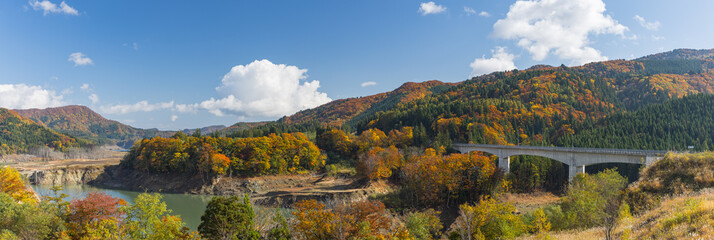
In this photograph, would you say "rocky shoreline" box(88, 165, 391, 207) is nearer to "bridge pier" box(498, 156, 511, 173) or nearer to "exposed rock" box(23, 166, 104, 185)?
"exposed rock" box(23, 166, 104, 185)

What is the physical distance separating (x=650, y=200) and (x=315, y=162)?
6424 cm

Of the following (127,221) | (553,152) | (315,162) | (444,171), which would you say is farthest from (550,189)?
(127,221)

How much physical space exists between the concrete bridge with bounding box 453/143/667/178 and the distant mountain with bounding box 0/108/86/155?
19146 centimetres

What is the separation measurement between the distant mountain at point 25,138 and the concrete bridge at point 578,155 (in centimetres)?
19146

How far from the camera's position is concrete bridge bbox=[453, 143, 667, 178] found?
46062 mm

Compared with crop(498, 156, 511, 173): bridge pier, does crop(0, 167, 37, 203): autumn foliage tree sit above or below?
above

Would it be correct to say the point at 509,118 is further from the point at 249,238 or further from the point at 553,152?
the point at 249,238

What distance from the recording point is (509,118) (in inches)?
3935

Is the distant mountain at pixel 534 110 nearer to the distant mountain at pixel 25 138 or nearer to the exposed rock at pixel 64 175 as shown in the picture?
the exposed rock at pixel 64 175

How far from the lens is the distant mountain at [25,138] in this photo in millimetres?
157000

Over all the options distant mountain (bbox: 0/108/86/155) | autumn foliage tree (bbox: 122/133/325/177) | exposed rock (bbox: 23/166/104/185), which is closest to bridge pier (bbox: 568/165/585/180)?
autumn foliage tree (bbox: 122/133/325/177)

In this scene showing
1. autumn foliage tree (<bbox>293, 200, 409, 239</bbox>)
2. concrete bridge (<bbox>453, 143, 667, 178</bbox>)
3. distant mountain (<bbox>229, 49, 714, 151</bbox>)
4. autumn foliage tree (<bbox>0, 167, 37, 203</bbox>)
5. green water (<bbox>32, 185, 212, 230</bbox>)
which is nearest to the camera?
autumn foliage tree (<bbox>293, 200, 409, 239</bbox>)

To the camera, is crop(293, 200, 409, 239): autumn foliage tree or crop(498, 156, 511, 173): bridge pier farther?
crop(498, 156, 511, 173): bridge pier

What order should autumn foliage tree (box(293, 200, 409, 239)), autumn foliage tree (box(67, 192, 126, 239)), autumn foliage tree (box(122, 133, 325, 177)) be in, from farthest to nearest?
autumn foliage tree (box(122, 133, 325, 177))
autumn foliage tree (box(293, 200, 409, 239))
autumn foliage tree (box(67, 192, 126, 239))
